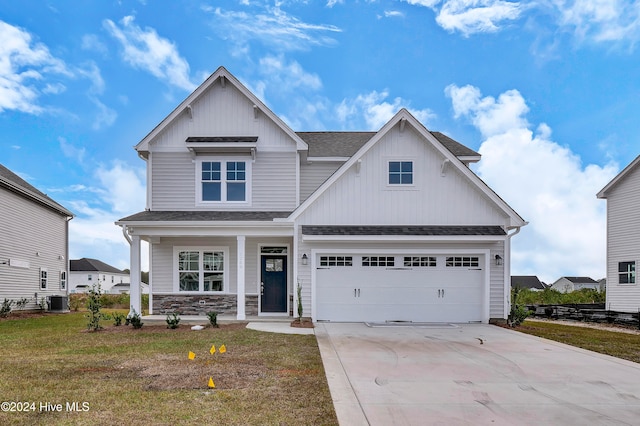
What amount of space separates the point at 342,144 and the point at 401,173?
13.8 ft

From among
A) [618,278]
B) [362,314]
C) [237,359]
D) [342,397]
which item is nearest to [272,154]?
[362,314]

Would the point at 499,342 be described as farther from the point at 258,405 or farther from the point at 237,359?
the point at 258,405

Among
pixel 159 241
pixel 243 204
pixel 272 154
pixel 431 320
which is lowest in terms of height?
pixel 431 320

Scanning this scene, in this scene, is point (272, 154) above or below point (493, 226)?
above

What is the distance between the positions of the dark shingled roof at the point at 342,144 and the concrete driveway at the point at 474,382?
7.99 metres

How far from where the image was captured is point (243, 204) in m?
15.9

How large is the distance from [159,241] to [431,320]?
9674 millimetres

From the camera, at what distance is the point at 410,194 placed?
14.5 meters

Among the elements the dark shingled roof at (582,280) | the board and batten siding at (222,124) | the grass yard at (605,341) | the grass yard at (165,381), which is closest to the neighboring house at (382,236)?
the board and batten siding at (222,124)

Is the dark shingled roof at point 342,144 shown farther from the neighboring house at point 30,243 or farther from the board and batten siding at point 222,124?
the neighboring house at point 30,243

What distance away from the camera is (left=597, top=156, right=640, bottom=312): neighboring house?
19.2 meters

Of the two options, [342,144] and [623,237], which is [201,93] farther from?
[623,237]

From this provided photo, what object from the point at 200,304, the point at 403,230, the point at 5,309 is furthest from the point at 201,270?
the point at 5,309

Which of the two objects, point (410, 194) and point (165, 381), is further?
point (410, 194)
